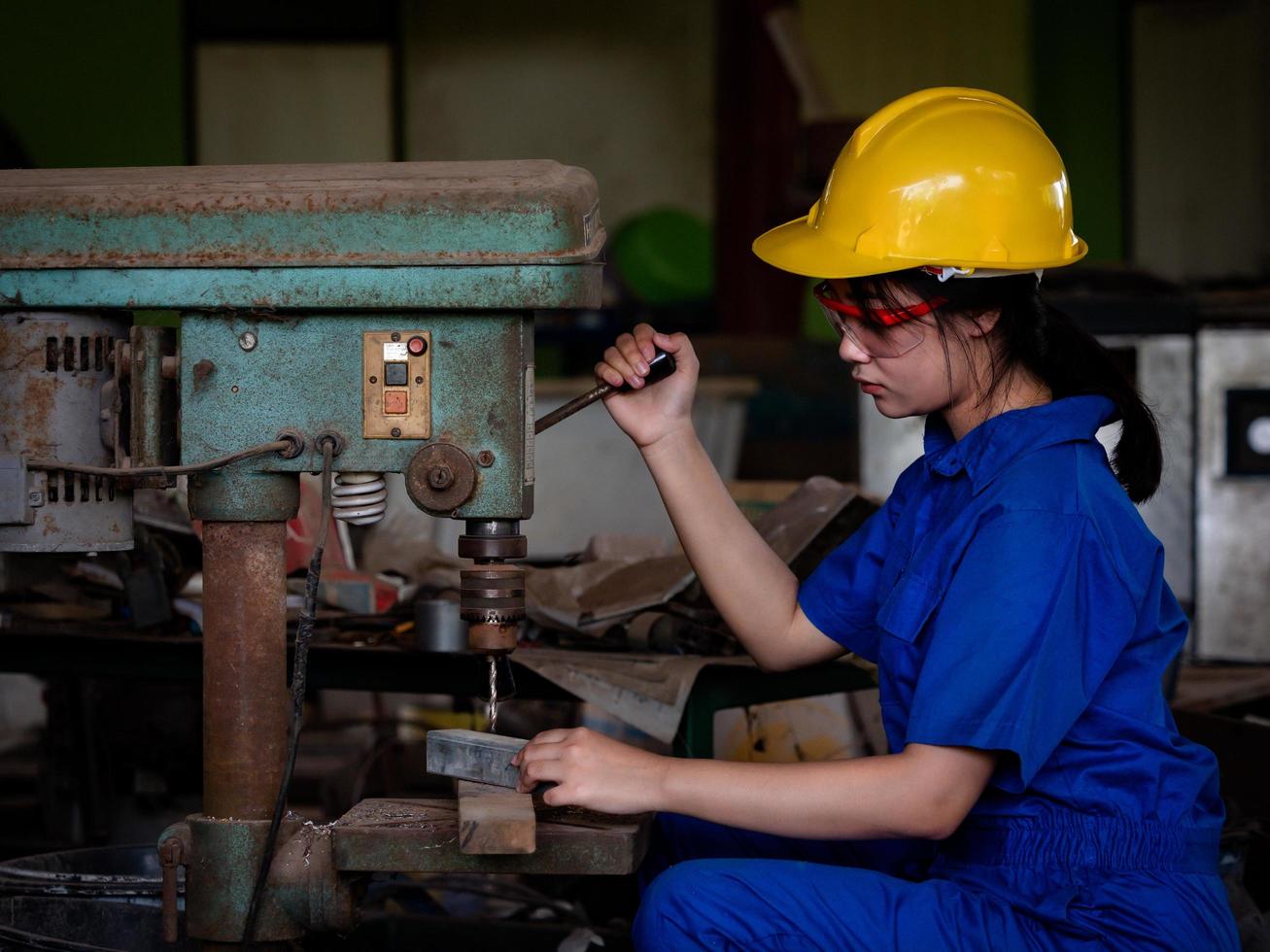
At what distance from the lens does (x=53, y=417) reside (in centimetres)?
145

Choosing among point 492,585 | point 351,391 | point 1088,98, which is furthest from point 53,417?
point 1088,98

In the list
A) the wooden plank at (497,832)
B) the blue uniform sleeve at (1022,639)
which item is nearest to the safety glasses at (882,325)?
the blue uniform sleeve at (1022,639)

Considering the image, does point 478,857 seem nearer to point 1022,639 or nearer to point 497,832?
point 497,832

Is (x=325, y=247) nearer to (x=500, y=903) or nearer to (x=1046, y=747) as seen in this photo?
(x=1046, y=747)

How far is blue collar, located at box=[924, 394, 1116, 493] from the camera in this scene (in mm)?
1427

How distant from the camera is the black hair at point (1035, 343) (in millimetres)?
1466

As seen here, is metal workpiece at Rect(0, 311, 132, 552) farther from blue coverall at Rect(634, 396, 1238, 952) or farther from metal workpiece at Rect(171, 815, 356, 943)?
blue coverall at Rect(634, 396, 1238, 952)

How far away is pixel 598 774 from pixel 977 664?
359 millimetres

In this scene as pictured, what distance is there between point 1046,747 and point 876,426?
2.23m

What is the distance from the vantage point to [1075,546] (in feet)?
4.35

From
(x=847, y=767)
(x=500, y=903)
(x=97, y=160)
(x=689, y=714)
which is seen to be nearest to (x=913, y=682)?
(x=847, y=767)

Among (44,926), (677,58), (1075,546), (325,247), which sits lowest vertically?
(44,926)

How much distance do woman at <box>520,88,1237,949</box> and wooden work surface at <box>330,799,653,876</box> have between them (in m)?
0.05

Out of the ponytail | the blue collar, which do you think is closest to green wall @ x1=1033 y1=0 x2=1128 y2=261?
the ponytail
